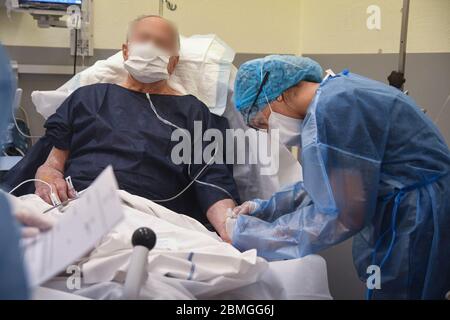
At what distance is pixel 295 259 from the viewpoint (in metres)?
1.22

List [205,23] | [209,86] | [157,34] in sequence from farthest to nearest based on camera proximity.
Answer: [205,23] → [209,86] → [157,34]

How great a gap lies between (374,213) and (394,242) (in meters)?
0.08

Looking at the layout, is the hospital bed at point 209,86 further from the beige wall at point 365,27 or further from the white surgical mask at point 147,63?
the beige wall at point 365,27

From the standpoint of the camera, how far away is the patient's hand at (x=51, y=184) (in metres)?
1.75

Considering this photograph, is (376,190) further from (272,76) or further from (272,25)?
(272,25)

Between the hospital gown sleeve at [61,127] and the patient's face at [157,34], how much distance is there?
32 cm

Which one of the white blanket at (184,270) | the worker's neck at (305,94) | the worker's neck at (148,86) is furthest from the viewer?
the worker's neck at (148,86)

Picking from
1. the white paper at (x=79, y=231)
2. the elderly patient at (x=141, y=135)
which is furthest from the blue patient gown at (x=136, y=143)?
the white paper at (x=79, y=231)

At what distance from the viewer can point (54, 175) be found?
186 cm

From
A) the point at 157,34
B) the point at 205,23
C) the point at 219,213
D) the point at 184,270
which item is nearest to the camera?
the point at 184,270

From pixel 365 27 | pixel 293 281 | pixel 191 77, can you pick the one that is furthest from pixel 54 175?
pixel 365 27

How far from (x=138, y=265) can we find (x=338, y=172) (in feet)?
1.87

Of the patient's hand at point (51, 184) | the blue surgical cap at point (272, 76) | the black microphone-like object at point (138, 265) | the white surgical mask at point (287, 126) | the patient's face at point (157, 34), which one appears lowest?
the patient's hand at point (51, 184)
